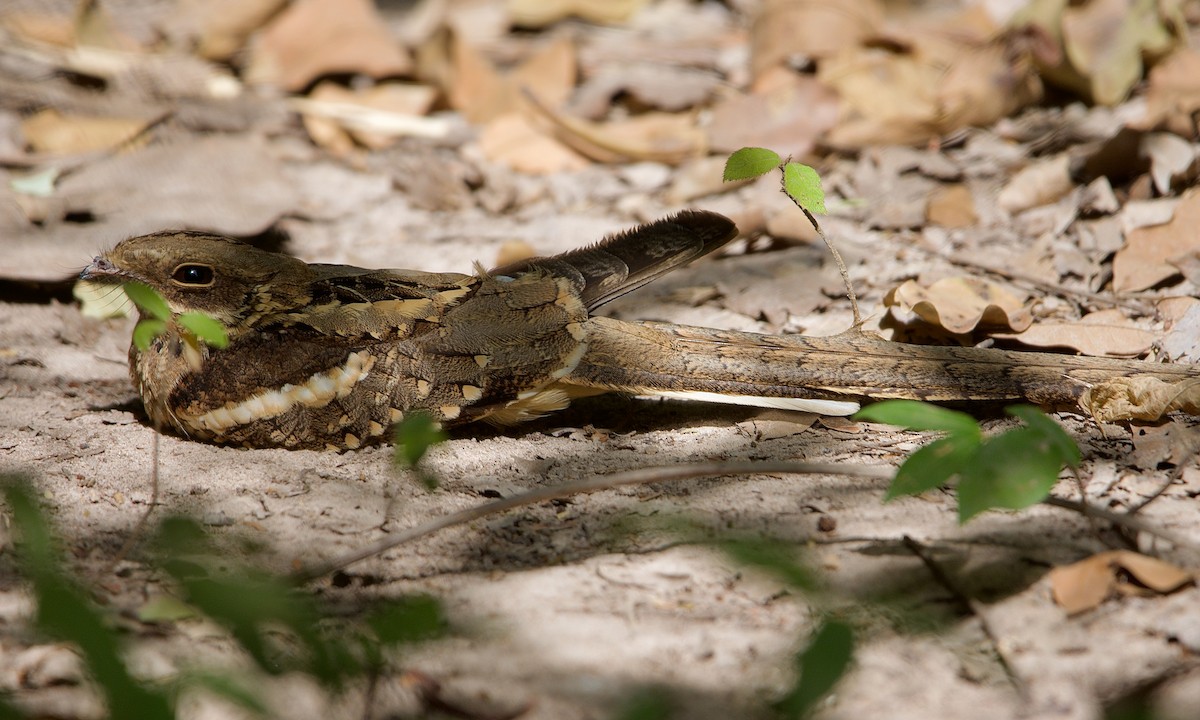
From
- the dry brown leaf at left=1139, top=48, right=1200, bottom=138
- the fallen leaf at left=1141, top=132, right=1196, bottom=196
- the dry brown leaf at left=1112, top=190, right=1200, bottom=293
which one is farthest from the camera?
the dry brown leaf at left=1139, top=48, right=1200, bottom=138

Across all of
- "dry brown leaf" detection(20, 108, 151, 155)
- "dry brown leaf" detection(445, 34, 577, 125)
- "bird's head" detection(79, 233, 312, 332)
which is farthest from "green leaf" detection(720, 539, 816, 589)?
"dry brown leaf" detection(20, 108, 151, 155)

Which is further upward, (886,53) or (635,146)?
(886,53)


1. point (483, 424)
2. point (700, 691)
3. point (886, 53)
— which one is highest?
point (886, 53)

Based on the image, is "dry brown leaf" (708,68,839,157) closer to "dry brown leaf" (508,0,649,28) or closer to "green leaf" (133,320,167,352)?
"dry brown leaf" (508,0,649,28)

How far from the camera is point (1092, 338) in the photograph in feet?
9.06

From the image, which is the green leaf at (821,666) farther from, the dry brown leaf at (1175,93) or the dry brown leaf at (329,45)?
the dry brown leaf at (329,45)

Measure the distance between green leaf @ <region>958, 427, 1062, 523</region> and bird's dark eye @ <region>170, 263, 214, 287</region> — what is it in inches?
74.6

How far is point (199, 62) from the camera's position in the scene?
5.20 m

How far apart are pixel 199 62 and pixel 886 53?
3485 millimetres

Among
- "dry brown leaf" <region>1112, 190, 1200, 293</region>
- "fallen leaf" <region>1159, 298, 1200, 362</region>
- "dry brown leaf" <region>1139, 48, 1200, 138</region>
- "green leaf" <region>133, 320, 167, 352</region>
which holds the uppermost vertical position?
"dry brown leaf" <region>1139, 48, 1200, 138</region>

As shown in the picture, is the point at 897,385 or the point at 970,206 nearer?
the point at 897,385

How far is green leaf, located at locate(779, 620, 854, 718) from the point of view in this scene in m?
1.48

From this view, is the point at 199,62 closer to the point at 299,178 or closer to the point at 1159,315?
the point at 299,178

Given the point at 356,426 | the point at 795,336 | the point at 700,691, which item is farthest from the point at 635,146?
the point at 700,691
